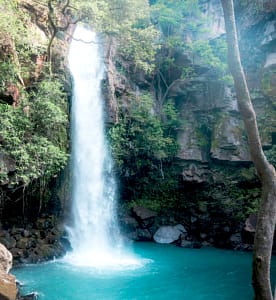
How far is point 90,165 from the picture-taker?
16188 mm

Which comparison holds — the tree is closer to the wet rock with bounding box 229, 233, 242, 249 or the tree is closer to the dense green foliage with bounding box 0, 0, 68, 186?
the dense green foliage with bounding box 0, 0, 68, 186

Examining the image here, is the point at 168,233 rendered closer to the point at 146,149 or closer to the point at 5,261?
the point at 146,149

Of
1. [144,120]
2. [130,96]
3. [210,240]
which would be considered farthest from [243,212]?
[130,96]

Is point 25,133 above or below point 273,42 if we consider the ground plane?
below

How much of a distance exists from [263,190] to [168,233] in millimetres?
14310

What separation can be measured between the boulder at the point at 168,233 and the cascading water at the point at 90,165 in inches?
74.0

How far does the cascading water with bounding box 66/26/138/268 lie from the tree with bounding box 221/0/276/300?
37.1 ft

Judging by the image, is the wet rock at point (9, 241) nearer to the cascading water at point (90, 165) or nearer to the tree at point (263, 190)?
the cascading water at point (90, 165)

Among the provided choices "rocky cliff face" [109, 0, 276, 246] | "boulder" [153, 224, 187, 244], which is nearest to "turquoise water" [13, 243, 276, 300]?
"boulder" [153, 224, 187, 244]

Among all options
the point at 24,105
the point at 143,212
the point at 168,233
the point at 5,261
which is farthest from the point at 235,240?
the point at 5,261

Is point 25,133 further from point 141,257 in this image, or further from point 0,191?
point 141,257

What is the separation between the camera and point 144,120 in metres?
17.8

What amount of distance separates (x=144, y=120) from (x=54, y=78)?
6.17 metres

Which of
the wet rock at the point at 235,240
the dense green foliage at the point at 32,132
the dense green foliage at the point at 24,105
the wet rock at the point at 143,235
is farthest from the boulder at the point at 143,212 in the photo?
the dense green foliage at the point at 32,132
